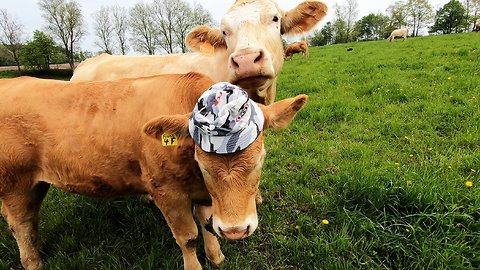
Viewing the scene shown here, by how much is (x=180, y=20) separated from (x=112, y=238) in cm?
5850

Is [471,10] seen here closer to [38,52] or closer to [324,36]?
[324,36]

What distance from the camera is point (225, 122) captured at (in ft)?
Result: 5.77

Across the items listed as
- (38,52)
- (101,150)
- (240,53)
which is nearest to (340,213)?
(240,53)

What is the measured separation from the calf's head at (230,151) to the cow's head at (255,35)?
936 mm

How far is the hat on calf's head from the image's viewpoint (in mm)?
1767

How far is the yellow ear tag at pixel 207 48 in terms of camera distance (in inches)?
153

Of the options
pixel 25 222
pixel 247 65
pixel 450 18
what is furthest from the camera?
pixel 450 18

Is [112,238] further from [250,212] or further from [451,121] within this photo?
[451,121]

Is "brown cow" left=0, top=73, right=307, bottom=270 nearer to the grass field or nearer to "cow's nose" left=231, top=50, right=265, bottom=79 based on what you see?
"cow's nose" left=231, top=50, right=265, bottom=79

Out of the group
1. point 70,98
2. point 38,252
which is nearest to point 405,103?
point 70,98

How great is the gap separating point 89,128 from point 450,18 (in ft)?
228

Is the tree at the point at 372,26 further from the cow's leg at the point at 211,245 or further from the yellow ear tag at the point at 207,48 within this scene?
the cow's leg at the point at 211,245

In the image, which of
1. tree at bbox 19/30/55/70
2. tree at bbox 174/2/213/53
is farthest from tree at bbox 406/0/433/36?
tree at bbox 19/30/55/70

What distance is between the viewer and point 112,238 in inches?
126
